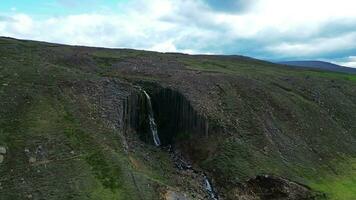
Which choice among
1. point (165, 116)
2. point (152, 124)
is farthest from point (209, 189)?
point (165, 116)

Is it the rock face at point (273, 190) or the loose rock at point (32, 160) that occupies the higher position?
the loose rock at point (32, 160)

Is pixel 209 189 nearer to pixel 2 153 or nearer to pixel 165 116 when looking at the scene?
pixel 165 116

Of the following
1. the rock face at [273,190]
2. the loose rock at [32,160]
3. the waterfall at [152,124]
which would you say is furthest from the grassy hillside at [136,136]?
the waterfall at [152,124]

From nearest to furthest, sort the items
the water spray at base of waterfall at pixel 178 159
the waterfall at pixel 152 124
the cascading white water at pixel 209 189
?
1. the cascading white water at pixel 209 189
2. the water spray at base of waterfall at pixel 178 159
3. the waterfall at pixel 152 124

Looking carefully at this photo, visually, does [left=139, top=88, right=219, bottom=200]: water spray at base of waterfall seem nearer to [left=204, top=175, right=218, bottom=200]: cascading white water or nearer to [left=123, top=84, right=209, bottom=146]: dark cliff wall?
[left=204, top=175, right=218, bottom=200]: cascading white water

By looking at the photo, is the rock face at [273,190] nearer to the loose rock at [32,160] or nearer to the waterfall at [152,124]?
the waterfall at [152,124]

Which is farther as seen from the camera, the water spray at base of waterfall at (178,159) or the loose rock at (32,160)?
the water spray at base of waterfall at (178,159)

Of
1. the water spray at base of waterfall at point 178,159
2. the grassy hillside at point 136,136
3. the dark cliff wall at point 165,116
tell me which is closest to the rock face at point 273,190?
the grassy hillside at point 136,136

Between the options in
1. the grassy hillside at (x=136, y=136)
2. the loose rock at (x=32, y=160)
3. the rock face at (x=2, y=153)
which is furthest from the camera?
the grassy hillside at (x=136, y=136)

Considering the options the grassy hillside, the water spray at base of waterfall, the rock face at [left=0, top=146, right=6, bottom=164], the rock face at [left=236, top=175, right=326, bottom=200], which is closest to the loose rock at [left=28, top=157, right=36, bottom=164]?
the grassy hillside
